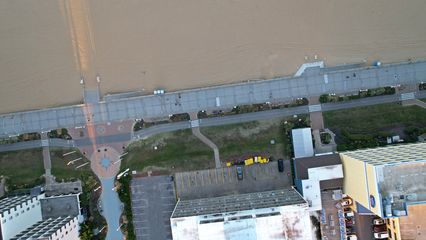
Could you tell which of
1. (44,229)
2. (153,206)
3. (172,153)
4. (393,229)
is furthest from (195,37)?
(393,229)

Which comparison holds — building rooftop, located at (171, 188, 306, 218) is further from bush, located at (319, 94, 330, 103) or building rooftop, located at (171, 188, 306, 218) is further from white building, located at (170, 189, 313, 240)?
bush, located at (319, 94, 330, 103)

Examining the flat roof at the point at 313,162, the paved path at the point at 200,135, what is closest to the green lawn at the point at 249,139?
the paved path at the point at 200,135

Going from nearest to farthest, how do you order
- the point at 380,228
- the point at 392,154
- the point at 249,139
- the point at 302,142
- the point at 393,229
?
the point at 392,154 → the point at 393,229 → the point at 380,228 → the point at 302,142 → the point at 249,139

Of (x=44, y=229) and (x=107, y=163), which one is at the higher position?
(x=107, y=163)

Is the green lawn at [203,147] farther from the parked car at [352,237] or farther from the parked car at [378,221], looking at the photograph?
the parked car at [378,221]

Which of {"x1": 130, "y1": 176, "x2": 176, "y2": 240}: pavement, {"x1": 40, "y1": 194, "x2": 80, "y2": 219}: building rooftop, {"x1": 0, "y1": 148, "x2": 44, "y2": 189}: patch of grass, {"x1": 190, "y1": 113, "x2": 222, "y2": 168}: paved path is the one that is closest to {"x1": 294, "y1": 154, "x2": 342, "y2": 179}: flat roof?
{"x1": 190, "y1": 113, "x2": 222, "y2": 168}: paved path

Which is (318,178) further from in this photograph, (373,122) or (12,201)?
(12,201)

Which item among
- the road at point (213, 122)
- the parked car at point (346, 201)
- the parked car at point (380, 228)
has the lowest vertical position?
the parked car at point (380, 228)
